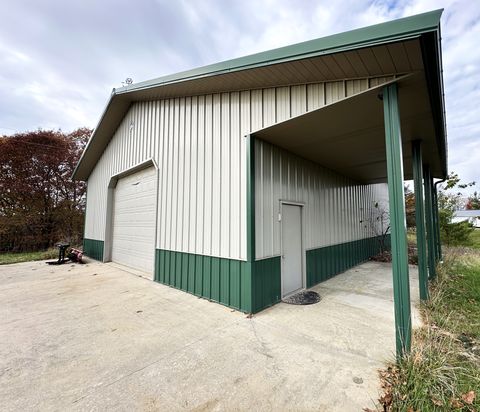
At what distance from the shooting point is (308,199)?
18.1 ft

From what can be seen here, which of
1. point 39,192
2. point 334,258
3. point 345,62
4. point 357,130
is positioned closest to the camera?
point 345,62

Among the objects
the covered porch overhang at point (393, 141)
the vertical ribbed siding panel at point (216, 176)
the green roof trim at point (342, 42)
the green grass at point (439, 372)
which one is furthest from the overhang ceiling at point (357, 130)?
the green grass at point (439, 372)

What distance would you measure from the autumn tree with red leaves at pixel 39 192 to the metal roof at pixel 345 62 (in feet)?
40.4

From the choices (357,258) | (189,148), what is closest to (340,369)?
(189,148)

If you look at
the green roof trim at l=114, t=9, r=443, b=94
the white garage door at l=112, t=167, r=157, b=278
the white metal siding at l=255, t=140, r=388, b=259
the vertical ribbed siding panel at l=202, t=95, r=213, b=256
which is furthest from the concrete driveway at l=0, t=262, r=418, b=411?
the green roof trim at l=114, t=9, r=443, b=94

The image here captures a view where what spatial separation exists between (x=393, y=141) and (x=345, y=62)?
1078mm

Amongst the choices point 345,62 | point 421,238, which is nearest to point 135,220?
point 345,62

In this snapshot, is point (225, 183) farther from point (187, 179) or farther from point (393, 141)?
point (393, 141)

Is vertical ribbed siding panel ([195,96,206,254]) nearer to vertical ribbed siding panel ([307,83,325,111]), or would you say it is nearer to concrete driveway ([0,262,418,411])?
concrete driveway ([0,262,418,411])

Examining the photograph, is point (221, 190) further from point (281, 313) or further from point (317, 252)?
point (317, 252)

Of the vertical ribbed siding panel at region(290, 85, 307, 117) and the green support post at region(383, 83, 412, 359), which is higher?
the vertical ribbed siding panel at region(290, 85, 307, 117)

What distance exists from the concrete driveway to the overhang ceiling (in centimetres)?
311

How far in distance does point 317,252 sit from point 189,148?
4004mm

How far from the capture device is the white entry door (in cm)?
467
